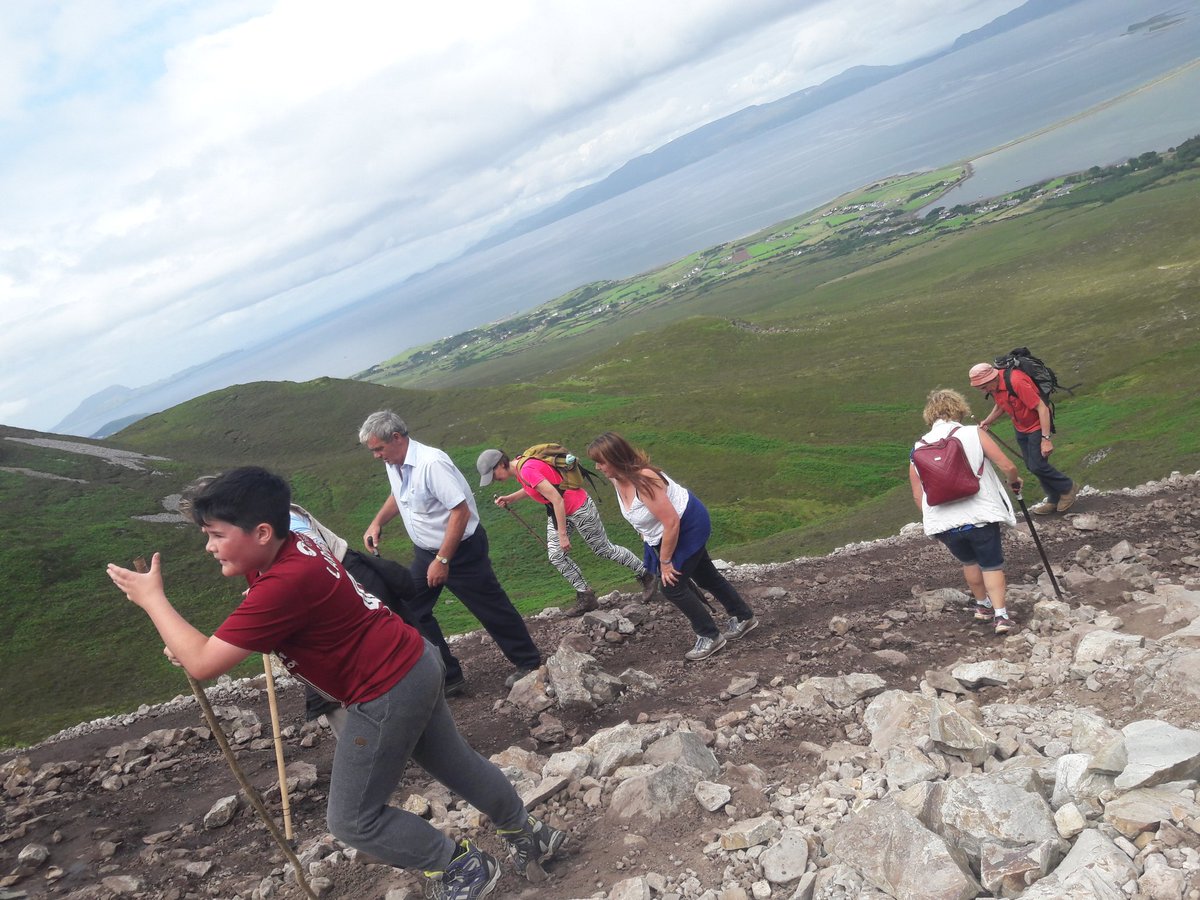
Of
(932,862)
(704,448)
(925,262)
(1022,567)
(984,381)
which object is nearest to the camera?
(932,862)

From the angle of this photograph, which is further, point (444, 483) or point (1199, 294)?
point (1199, 294)

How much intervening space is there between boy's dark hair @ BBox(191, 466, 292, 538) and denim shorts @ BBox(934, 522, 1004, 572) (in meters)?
6.90

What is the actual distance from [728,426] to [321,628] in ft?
121

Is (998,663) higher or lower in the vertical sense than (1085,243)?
higher

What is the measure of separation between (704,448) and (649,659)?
28730mm

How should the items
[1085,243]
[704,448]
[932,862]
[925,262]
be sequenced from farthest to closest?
[925,262]
[1085,243]
[704,448]
[932,862]

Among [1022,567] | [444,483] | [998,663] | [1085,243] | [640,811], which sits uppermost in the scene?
[444,483]

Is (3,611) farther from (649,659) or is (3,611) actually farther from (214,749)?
(649,659)

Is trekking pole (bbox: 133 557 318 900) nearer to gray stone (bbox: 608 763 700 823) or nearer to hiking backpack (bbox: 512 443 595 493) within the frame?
gray stone (bbox: 608 763 700 823)

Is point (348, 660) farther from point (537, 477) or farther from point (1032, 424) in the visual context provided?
point (1032, 424)

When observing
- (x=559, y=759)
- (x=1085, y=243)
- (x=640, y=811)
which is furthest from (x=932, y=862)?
(x=1085, y=243)

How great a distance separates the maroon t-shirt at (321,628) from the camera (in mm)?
3891

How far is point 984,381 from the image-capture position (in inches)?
443

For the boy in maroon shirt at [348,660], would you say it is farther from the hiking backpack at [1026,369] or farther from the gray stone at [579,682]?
the hiking backpack at [1026,369]
